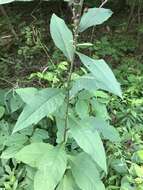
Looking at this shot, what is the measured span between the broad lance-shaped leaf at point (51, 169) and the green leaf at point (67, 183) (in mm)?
179

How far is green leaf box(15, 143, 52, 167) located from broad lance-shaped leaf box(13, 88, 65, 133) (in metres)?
0.34

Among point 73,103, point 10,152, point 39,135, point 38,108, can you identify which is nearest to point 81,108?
point 73,103

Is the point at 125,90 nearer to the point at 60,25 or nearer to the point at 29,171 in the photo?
the point at 29,171

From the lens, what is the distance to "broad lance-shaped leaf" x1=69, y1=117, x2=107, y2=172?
2.09 m

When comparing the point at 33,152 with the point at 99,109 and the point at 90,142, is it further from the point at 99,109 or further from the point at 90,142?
the point at 99,109

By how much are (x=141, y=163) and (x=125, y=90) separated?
1.00m

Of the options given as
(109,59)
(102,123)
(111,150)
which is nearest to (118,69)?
(109,59)

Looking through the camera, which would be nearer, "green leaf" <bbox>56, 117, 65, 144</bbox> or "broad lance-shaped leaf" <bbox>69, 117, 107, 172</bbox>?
"broad lance-shaped leaf" <bbox>69, 117, 107, 172</bbox>

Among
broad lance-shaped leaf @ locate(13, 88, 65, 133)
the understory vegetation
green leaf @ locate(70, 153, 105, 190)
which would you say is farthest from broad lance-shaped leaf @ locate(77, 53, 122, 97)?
green leaf @ locate(70, 153, 105, 190)

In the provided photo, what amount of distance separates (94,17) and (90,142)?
58 centimetres

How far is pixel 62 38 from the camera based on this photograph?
201 centimetres

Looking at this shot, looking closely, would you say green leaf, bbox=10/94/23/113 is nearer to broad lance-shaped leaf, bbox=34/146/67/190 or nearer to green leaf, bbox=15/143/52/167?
green leaf, bbox=15/143/52/167

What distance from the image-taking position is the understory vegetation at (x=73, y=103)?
80.0 inches

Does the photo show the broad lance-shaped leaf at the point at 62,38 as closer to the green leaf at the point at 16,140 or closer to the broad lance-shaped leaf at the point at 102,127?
the broad lance-shaped leaf at the point at 102,127
